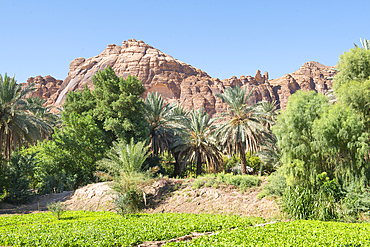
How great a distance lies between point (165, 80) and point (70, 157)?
213 ft

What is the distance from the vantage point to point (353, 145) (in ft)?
37.5

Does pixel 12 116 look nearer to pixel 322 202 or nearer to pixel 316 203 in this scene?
pixel 316 203

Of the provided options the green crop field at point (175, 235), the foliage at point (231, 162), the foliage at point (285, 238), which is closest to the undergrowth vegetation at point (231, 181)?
the green crop field at point (175, 235)

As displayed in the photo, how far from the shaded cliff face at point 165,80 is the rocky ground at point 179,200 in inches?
2518

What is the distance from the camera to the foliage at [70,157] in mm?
19766

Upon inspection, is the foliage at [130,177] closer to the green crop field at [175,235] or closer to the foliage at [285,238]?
the green crop field at [175,235]

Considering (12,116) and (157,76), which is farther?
(157,76)

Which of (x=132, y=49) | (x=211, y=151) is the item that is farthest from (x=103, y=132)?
(x=132, y=49)

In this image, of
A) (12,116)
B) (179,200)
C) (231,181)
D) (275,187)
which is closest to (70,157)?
(12,116)

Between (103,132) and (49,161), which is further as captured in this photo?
(103,132)

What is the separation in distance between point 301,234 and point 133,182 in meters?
9.09

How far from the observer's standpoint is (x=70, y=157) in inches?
839

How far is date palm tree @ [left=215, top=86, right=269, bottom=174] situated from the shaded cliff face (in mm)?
59243

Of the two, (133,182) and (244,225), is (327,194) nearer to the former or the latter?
(244,225)
